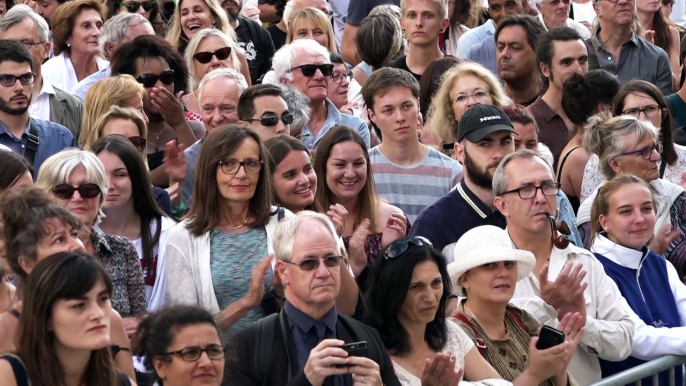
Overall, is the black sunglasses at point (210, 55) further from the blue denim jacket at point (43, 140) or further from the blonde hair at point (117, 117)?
the blonde hair at point (117, 117)

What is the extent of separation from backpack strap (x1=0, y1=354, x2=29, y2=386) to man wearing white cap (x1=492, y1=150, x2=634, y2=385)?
284cm

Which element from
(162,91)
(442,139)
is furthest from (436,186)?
(162,91)

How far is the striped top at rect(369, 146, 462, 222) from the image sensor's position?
8.37 m

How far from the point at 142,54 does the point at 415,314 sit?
3747 mm

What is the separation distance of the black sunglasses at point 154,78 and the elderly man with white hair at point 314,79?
0.87 metres

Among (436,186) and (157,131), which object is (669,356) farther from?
(157,131)

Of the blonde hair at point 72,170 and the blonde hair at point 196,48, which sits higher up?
the blonde hair at point 196,48

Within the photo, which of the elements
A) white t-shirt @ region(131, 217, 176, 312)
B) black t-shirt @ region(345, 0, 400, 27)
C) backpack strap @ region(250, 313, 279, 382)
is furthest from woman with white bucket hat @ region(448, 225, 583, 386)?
black t-shirt @ region(345, 0, 400, 27)

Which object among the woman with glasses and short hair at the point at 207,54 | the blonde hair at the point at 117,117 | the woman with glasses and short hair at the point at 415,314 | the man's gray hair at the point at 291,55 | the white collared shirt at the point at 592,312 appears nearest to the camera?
the woman with glasses and short hair at the point at 415,314

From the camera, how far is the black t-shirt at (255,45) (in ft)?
38.7

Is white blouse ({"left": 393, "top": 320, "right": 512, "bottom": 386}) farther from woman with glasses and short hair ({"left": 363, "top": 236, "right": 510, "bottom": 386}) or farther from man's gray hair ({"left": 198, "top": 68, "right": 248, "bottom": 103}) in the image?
man's gray hair ({"left": 198, "top": 68, "right": 248, "bottom": 103})

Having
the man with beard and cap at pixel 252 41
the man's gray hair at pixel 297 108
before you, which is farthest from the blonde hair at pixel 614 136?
the man with beard and cap at pixel 252 41

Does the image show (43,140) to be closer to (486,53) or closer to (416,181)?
(416,181)

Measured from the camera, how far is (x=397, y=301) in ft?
19.9
